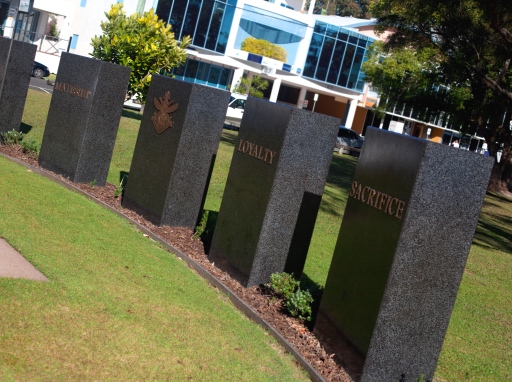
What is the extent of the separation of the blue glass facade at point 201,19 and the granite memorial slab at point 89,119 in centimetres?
3838

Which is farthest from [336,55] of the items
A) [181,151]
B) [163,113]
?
[181,151]

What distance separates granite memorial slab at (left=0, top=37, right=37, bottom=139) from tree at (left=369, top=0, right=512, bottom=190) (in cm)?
1278

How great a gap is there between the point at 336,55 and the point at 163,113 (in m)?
48.7

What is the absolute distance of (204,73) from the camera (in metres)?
54.8

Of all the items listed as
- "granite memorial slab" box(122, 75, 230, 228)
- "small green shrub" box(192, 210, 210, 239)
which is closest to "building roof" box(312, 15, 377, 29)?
"granite memorial slab" box(122, 75, 230, 228)

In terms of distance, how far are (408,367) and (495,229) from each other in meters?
14.7

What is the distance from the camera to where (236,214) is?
8.95 m

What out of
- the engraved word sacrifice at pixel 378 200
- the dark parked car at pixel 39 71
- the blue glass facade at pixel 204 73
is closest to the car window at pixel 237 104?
the dark parked car at pixel 39 71

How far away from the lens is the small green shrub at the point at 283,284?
7.91 metres

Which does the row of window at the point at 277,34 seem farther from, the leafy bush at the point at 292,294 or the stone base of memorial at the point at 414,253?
the stone base of memorial at the point at 414,253

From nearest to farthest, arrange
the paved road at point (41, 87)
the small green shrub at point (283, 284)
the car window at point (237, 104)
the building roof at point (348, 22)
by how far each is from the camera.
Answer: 1. the small green shrub at point (283, 284)
2. the paved road at point (41, 87)
3. the car window at point (237, 104)
4. the building roof at point (348, 22)

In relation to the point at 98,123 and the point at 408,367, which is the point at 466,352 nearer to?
the point at 408,367

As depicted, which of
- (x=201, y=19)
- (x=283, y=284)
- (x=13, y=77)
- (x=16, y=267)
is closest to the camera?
(x=16, y=267)

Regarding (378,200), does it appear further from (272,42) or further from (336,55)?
(336,55)
